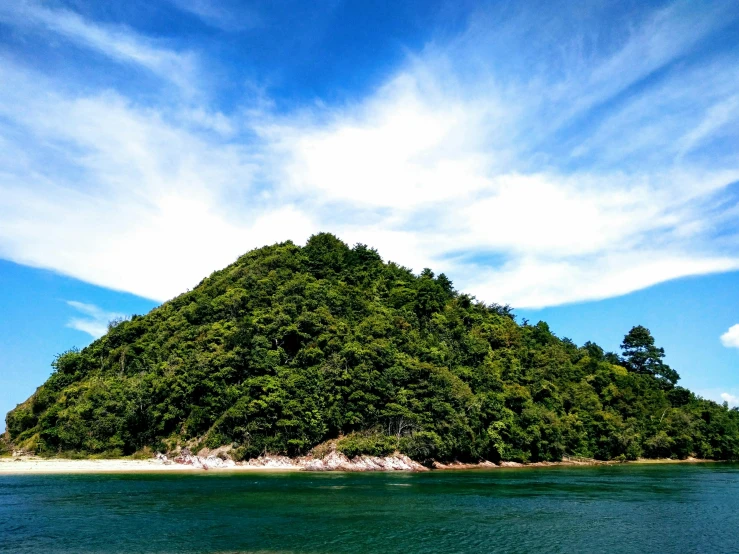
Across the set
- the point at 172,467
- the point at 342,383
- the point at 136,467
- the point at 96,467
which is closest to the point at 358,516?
the point at 342,383

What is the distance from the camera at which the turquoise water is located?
23.9 meters

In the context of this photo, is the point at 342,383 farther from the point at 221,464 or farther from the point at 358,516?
the point at 358,516

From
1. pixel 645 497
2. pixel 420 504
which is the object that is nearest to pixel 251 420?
pixel 420 504

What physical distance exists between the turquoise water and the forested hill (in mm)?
15249

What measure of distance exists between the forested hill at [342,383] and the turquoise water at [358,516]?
15.2 meters

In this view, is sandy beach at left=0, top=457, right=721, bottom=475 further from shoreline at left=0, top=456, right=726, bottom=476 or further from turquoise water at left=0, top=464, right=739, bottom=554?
turquoise water at left=0, top=464, right=739, bottom=554

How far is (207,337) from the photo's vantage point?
7431cm

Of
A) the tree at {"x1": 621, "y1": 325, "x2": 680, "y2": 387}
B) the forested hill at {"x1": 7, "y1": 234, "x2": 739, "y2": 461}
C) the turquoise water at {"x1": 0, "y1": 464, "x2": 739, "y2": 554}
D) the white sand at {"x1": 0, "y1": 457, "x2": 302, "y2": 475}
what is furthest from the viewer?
the tree at {"x1": 621, "y1": 325, "x2": 680, "y2": 387}

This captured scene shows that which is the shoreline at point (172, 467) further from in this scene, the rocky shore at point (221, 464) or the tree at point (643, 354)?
the tree at point (643, 354)

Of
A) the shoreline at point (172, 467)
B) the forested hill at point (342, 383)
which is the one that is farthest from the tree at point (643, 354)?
the shoreline at point (172, 467)

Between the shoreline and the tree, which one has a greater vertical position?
the tree

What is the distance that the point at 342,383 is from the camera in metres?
65.1

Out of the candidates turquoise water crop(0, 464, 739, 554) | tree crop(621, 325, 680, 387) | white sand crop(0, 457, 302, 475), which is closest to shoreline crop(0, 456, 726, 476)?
white sand crop(0, 457, 302, 475)

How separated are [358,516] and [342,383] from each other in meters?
35.6
